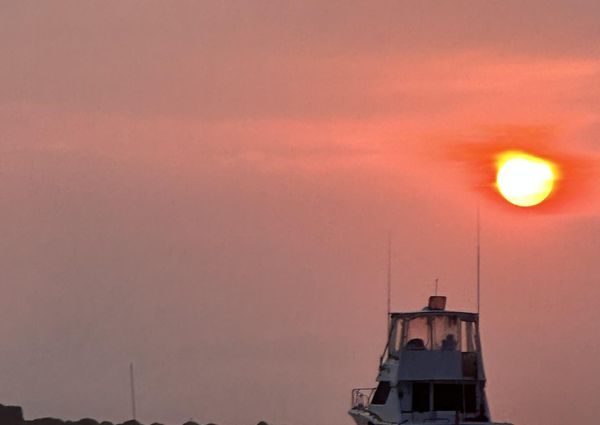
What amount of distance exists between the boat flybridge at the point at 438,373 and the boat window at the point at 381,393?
0.76 m

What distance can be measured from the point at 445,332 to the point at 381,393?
12.2 feet

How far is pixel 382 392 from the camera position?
7556 cm

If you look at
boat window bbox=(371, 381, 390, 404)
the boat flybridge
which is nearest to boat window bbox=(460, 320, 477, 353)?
the boat flybridge

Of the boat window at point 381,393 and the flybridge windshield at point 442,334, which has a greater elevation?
the flybridge windshield at point 442,334

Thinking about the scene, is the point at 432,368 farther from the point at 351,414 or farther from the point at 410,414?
the point at 351,414

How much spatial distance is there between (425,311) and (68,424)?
142 feet

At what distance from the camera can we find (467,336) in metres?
73.8

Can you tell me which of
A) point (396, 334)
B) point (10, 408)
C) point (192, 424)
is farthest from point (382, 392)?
point (192, 424)

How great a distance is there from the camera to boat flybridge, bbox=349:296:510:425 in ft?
238

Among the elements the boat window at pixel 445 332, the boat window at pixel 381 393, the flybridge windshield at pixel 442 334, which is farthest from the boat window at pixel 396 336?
the boat window at pixel 445 332

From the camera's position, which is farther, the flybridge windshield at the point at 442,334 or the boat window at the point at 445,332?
the flybridge windshield at the point at 442,334

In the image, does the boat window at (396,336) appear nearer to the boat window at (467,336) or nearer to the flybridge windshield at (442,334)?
the flybridge windshield at (442,334)

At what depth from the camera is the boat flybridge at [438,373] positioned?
72562mm

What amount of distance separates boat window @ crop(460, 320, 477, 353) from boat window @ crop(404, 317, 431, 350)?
3.75 ft
